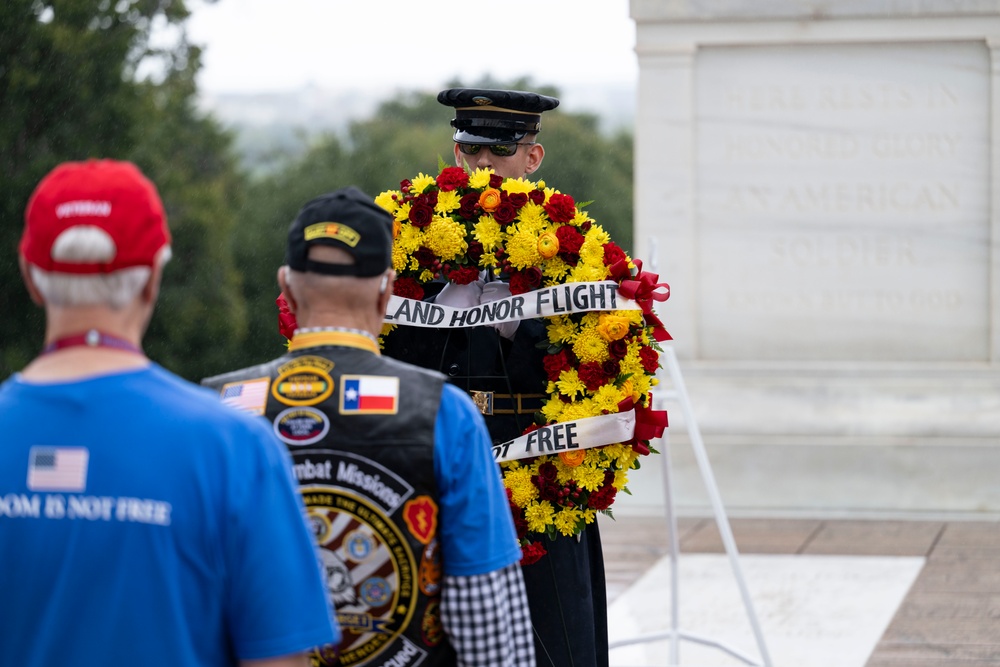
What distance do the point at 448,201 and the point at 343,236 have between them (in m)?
1.54

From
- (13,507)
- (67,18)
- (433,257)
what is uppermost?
(67,18)

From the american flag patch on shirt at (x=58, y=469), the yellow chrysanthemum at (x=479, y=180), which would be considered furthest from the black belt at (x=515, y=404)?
the american flag patch on shirt at (x=58, y=469)

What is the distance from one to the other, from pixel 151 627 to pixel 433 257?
2.17 metres

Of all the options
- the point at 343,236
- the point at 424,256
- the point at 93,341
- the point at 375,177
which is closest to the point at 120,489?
the point at 93,341

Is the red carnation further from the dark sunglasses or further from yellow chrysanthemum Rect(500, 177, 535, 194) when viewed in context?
the dark sunglasses

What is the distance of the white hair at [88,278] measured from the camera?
1.89 metres

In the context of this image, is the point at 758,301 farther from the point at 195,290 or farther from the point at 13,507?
the point at 195,290

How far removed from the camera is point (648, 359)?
3.98 metres

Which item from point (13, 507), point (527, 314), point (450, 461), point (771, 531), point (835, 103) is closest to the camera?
point (13, 507)

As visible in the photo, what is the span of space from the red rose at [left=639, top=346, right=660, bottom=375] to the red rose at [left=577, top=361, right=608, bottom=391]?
15 cm

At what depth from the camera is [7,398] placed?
1924mm

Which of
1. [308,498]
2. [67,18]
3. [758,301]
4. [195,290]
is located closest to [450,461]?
[308,498]

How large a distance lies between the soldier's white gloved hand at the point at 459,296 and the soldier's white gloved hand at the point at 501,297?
0.07 feet

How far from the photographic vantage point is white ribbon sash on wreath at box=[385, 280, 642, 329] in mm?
3812
